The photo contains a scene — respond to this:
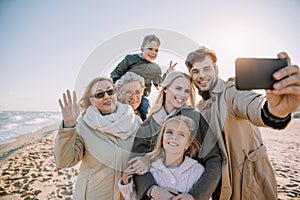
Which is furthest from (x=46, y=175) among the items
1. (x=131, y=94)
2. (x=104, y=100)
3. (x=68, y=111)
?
(x=68, y=111)

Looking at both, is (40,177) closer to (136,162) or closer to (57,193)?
(57,193)

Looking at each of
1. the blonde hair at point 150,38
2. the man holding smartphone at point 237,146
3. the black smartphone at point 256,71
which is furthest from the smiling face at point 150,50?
the black smartphone at point 256,71

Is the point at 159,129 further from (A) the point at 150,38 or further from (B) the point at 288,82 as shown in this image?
(A) the point at 150,38

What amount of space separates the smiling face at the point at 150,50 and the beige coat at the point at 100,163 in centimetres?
154

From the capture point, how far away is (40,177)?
18.9ft

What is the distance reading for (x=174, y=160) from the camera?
6.64 ft

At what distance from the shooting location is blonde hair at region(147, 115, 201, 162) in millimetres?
2021

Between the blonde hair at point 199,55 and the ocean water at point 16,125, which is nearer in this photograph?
the blonde hair at point 199,55

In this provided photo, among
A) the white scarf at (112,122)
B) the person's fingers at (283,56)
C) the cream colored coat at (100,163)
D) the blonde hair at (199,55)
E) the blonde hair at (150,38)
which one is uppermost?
the blonde hair at (150,38)

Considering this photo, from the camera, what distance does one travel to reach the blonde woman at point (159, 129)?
72.6 inches

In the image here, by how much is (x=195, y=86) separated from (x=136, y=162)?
2.81 feet

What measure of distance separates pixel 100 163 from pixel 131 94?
3.37 feet

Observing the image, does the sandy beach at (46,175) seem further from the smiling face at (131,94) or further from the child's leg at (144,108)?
the smiling face at (131,94)

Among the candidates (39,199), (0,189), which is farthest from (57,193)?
(0,189)
